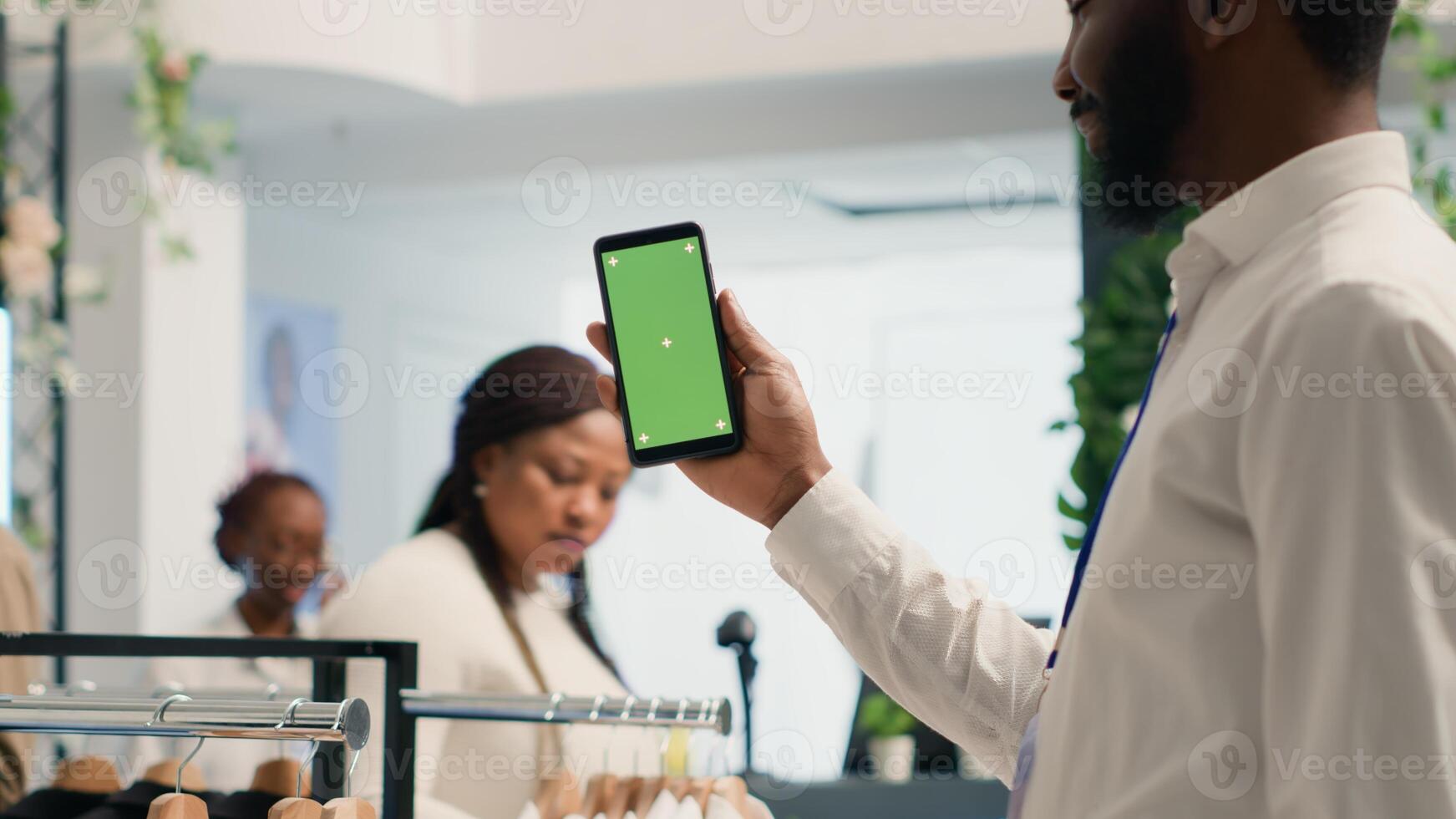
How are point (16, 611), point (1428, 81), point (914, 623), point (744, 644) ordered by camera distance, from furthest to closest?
point (1428, 81) → point (16, 611) → point (744, 644) → point (914, 623)

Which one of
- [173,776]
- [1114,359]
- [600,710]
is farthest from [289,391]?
[600,710]

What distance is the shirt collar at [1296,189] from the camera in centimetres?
79

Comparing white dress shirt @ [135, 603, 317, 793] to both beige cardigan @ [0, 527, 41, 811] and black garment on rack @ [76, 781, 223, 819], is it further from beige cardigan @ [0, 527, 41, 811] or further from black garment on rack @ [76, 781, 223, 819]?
black garment on rack @ [76, 781, 223, 819]

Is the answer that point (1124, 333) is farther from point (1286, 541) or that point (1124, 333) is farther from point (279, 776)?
point (1286, 541)

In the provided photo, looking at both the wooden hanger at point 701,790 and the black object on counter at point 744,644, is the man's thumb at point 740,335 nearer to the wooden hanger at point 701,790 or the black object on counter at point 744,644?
the wooden hanger at point 701,790

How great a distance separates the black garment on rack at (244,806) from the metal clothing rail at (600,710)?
166 millimetres

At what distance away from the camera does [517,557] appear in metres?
2.07

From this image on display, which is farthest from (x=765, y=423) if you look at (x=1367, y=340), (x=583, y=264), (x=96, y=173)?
(x=583, y=264)

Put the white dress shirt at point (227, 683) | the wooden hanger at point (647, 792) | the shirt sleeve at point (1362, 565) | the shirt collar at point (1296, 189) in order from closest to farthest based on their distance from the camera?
the shirt sleeve at point (1362, 565) → the shirt collar at point (1296, 189) → the wooden hanger at point (647, 792) → the white dress shirt at point (227, 683)

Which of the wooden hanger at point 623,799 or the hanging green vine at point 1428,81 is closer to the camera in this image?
the wooden hanger at point 623,799

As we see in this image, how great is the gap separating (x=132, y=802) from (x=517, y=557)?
98 cm

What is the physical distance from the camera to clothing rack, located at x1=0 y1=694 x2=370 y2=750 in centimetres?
94

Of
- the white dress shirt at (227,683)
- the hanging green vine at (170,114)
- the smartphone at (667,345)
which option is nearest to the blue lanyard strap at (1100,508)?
the smartphone at (667,345)

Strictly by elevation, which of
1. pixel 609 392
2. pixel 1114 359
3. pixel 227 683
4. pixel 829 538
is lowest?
pixel 227 683
